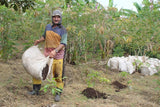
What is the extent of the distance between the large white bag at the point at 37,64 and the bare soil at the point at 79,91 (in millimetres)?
438

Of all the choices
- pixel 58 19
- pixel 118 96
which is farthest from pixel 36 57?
pixel 118 96

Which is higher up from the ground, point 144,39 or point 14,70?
point 144,39

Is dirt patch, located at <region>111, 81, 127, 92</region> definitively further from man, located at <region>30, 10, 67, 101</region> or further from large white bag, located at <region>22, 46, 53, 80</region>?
large white bag, located at <region>22, 46, 53, 80</region>

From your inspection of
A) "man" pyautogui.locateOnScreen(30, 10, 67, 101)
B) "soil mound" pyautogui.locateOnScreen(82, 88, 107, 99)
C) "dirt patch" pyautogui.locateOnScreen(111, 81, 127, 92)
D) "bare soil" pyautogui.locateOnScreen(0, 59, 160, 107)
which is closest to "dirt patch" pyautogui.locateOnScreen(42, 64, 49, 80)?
"man" pyautogui.locateOnScreen(30, 10, 67, 101)

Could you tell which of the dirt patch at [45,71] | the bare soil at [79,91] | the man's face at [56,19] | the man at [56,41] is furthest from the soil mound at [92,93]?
the man's face at [56,19]

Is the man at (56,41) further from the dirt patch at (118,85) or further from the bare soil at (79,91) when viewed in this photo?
the dirt patch at (118,85)

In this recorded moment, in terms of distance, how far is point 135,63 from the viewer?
5.54 metres

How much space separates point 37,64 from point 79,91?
1180mm

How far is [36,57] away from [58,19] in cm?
69

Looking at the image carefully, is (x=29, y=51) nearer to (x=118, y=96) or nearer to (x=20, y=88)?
(x=20, y=88)

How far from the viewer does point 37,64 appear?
2787 mm

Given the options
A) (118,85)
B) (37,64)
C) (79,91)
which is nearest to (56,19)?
(37,64)

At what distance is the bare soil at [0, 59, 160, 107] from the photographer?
289cm

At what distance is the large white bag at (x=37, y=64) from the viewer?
275 cm
